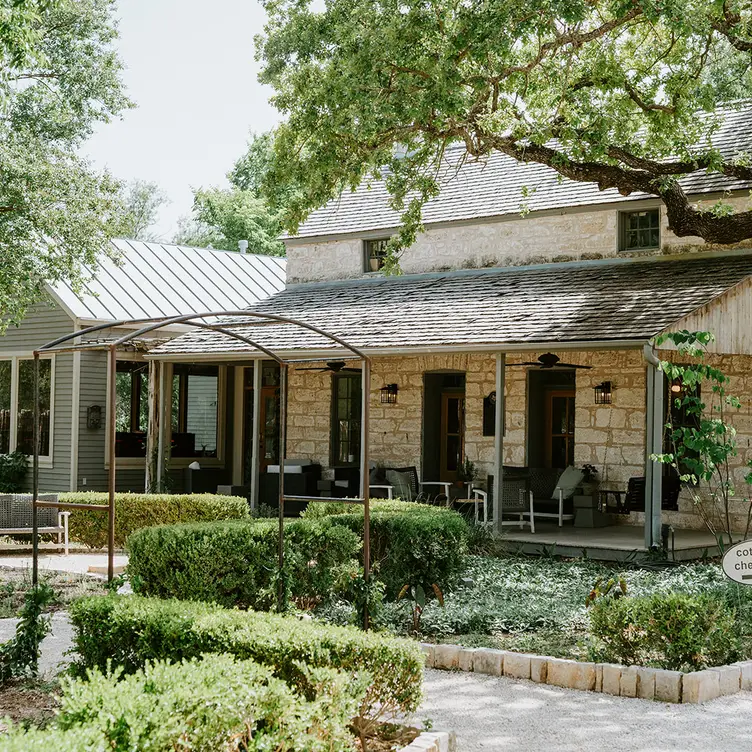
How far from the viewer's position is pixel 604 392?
52.9ft

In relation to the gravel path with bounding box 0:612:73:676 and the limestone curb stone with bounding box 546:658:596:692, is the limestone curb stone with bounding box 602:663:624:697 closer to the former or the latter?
the limestone curb stone with bounding box 546:658:596:692

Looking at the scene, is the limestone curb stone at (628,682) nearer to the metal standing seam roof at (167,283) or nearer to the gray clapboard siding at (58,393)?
the metal standing seam roof at (167,283)

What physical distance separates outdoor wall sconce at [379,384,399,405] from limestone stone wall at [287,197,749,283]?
2.36m

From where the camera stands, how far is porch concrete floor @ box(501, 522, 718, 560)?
13.2 meters

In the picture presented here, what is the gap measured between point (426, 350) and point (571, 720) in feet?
29.3

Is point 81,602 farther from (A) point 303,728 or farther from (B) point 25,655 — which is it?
(A) point 303,728

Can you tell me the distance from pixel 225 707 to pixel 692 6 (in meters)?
10.4

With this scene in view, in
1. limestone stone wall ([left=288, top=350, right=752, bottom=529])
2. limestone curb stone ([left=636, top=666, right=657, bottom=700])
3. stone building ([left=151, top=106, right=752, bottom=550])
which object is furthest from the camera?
limestone stone wall ([left=288, top=350, right=752, bottom=529])

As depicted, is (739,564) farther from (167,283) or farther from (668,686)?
(167,283)

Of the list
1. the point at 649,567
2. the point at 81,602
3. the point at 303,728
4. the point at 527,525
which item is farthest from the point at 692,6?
the point at 303,728

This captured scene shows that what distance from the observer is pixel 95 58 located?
67.9ft

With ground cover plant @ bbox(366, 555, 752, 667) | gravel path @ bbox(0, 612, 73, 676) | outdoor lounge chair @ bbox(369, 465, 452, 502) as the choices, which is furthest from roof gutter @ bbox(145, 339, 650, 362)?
gravel path @ bbox(0, 612, 73, 676)

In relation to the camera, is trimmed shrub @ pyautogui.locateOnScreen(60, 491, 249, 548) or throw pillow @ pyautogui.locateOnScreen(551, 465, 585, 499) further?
throw pillow @ pyautogui.locateOnScreen(551, 465, 585, 499)

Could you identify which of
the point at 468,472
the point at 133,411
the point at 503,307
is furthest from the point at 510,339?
the point at 133,411
